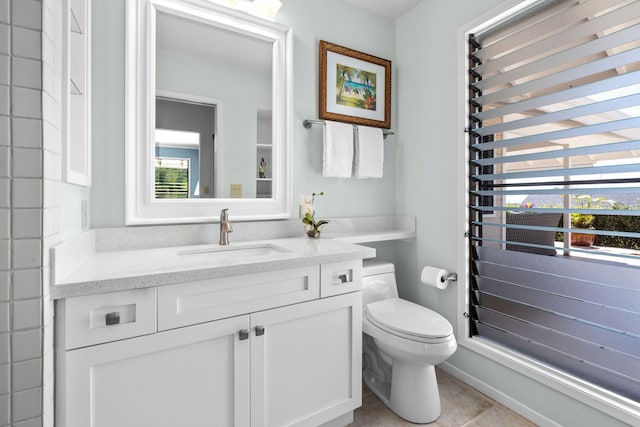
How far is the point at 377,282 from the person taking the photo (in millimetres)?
1936

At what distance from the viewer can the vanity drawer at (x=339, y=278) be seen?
1370 millimetres

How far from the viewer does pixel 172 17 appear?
1.54 metres

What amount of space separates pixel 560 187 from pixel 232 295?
1.59 metres

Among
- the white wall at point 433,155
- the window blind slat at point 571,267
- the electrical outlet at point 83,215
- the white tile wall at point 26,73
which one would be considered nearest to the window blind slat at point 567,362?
the white wall at point 433,155

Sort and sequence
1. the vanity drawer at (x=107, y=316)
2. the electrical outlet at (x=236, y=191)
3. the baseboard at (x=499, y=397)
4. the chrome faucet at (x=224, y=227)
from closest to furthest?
the vanity drawer at (x=107, y=316) < the baseboard at (x=499, y=397) < the chrome faucet at (x=224, y=227) < the electrical outlet at (x=236, y=191)

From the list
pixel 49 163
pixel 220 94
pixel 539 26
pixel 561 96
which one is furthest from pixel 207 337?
pixel 539 26

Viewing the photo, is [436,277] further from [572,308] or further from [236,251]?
[236,251]

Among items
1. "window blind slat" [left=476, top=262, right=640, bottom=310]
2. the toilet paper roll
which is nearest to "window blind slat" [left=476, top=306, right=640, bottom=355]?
"window blind slat" [left=476, top=262, right=640, bottom=310]

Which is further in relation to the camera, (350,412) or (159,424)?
(350,412)

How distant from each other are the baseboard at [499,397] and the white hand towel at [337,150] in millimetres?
1404

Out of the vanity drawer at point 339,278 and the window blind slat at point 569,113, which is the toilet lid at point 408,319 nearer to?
the vanity drawer at point 339,278

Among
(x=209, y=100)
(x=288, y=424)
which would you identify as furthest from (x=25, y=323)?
(x=209, y=100)

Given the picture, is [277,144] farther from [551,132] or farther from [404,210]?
[551,132]

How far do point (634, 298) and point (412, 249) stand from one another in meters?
1.15
